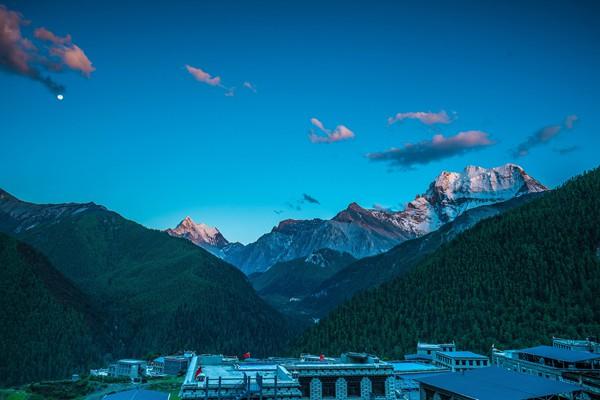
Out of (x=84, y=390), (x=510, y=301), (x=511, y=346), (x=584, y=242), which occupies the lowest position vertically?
(x=84, y=390)

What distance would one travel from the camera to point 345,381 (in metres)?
63.9

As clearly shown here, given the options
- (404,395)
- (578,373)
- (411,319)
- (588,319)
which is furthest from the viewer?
(411,319)

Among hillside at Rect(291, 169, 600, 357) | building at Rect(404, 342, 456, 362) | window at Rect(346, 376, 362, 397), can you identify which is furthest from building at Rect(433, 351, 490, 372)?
window at Rect(346, 376, 362, 397)

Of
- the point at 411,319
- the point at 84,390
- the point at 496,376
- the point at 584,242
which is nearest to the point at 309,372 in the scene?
the point at 496,376

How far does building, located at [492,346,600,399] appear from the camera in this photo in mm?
67062

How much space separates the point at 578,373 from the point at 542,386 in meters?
26.7

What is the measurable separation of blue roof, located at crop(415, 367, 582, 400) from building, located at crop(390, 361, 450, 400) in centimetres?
3479

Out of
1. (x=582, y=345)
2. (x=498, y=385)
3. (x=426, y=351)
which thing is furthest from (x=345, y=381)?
(x=426, y=351)

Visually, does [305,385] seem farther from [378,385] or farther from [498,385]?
[498,385]

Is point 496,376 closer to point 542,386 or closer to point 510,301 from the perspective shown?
point 542,386

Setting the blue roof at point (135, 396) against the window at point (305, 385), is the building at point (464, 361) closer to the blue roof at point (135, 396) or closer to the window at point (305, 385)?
the window at point (305, 385)

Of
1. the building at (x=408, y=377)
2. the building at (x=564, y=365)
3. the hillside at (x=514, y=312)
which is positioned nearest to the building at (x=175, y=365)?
the hillside at (x=514, y=312)

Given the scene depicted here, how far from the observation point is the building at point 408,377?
325ft

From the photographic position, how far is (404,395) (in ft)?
317
